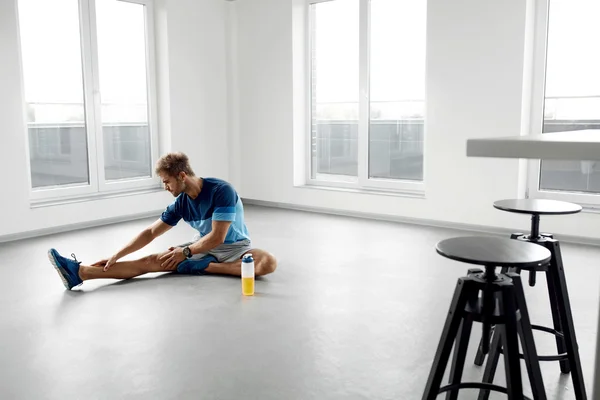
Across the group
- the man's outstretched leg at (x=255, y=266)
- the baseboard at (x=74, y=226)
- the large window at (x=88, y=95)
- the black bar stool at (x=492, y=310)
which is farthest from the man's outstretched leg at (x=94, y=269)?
the black bar stool at (x=492, y=310)

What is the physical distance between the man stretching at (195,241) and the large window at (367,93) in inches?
109

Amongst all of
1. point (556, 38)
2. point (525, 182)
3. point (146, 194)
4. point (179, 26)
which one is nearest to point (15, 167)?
point (146, 194)

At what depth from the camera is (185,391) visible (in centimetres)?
224

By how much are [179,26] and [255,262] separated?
3.77m

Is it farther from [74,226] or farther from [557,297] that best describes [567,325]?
[74,226]

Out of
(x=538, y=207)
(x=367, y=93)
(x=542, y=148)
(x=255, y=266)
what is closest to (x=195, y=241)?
(x=255, y=266)

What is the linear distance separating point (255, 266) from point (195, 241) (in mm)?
443

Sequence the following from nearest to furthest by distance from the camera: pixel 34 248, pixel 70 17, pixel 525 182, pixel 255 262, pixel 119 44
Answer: pixel 255 262, pixel 34 248, pixel 525 182, pixel 70 17, pixel 119 44

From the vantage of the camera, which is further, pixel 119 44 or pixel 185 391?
pixel 119 44

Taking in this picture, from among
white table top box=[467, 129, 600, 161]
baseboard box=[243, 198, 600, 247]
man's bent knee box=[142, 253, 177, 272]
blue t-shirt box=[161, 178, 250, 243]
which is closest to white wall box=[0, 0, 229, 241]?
baseboard box=[243, 198, 600, 247]

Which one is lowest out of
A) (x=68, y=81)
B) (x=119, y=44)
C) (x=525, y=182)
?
(x=525, y=182)

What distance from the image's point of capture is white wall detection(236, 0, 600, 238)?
5008 mm

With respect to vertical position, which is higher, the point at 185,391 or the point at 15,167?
the point at 15,167

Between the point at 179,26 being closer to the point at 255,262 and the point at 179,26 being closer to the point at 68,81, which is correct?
the point at 68,81
